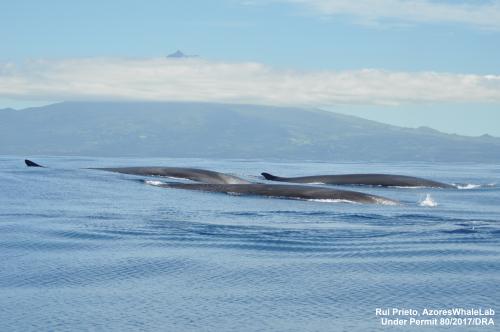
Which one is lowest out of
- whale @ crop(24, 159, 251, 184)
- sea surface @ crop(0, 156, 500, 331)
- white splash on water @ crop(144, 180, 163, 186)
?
sea surface @ crop(0, 156, 500, 331)

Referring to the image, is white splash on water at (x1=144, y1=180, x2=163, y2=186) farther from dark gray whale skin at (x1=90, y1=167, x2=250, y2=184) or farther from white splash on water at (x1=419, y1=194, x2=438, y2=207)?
white splash on water at (x1=419, y1=194, x2=438, y2=207)

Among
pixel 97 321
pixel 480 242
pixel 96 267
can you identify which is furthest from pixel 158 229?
pixel 97 321

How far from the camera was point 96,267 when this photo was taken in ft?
69.1

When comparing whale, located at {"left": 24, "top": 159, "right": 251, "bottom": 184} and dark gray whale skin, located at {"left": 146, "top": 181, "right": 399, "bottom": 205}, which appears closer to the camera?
dark gray whale skin, located at {"left": 146, "top": 181, "right": 399, "bottom": 205}

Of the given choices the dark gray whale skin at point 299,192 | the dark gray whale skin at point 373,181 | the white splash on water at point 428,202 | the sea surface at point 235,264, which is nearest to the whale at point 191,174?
the dark gray whale skin at point 373,181

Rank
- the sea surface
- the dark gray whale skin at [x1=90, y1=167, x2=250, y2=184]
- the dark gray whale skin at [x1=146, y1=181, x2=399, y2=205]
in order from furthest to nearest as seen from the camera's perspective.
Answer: the dark gray whale skin at [x1=90, y1=167, x2=250, y2=184] → the dark gray whale skin at [x1=146, y1=181, x2=399, y2=205] → the sea surface

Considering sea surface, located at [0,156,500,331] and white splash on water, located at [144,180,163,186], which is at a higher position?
white splash on water, located at [144,180,163,186]

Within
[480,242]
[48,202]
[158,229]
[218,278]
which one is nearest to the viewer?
[218,278]

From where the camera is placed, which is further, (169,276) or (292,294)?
(169,276)

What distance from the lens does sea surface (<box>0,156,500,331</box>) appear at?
16469mm

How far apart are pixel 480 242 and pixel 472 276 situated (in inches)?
254

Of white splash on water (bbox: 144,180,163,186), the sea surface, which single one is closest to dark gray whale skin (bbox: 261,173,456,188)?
white splash on water (bbox: 144,180,163,186)

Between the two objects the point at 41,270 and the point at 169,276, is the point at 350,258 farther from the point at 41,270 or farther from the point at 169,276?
the point at 41,270

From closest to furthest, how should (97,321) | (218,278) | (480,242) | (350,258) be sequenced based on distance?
(97,321) < (218,278) < (350,258) < (480,242)
